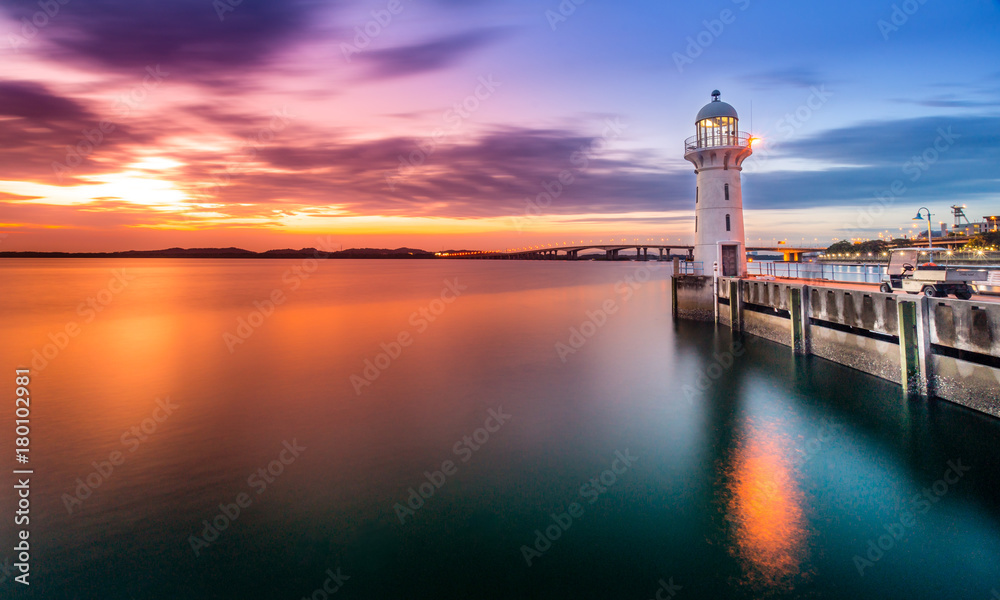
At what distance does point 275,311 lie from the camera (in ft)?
128

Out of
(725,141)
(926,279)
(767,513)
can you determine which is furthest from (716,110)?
(767,513)

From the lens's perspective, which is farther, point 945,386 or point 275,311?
point 275,311

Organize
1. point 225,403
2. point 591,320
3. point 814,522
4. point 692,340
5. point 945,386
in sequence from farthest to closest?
point 591,320 → point 692,340 → point 225,403 → point 945,386 → point 814,522

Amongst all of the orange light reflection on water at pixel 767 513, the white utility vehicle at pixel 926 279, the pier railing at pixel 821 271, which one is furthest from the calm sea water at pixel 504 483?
the pier railing at pixel 821 271

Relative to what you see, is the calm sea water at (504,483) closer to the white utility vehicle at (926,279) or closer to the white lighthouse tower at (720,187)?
the white utility vehicle at (926,279)

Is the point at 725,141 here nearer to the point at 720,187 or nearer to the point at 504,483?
the point at 720,187

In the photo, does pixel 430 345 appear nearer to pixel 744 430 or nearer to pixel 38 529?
pixel 744 430

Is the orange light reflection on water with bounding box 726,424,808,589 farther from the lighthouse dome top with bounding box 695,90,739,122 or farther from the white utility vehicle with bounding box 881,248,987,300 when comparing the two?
the lighthouse dome top with bounding box 695,90,739,122

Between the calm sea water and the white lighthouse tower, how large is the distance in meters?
6.75

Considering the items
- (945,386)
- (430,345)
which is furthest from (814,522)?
(430,345)

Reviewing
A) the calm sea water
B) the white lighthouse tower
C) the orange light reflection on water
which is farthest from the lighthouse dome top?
the orange light reflection on water

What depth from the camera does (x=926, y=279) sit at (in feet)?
40.1

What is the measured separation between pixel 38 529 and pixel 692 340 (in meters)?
22.5

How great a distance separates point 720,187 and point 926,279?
502 inches
